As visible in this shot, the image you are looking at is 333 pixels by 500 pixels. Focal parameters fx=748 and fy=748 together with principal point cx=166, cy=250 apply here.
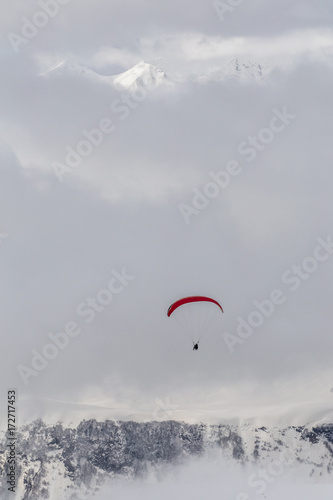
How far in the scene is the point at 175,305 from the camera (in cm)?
14300

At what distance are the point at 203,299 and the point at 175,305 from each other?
→ 5.53 metres

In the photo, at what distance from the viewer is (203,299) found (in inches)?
5591
